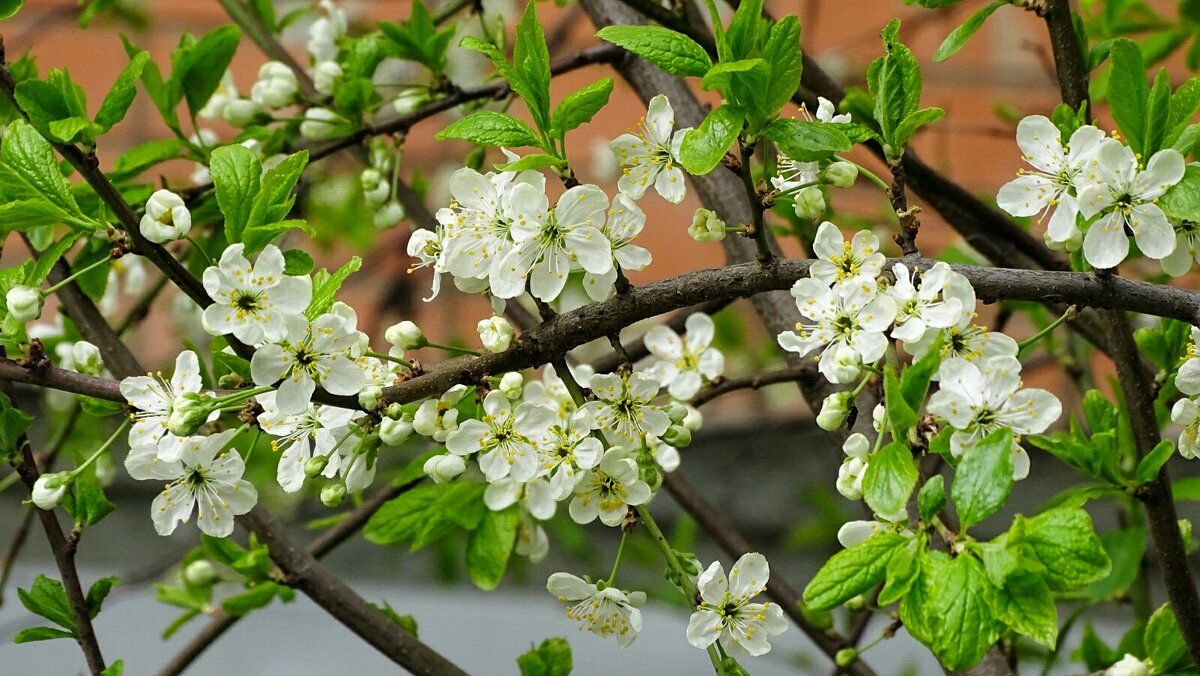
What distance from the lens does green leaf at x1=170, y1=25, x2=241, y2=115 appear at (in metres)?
0.73

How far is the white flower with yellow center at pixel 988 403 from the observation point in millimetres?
474

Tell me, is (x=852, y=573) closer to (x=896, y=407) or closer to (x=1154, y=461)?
(x=896, y=407)

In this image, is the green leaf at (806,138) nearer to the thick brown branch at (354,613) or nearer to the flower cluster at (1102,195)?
the flower cluster at (1102,195)

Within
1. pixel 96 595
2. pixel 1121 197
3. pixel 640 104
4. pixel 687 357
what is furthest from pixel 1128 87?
pixel 640 104

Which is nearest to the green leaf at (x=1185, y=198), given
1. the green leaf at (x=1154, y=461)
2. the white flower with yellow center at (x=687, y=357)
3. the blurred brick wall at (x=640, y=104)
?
the green leaf at (x=1154, y=461)

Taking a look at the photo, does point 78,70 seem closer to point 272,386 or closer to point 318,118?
point 318,118

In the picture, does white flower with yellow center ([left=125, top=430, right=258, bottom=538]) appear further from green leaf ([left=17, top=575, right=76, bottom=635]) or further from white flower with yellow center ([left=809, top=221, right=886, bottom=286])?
white flower with yellow center ([left=809, top=221, right=886, bottom=286])

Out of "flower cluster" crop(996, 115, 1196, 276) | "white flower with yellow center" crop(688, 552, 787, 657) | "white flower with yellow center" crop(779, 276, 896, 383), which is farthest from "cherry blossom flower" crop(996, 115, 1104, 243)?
"white flower with yellow center" crop(688, 552, 787, 657)

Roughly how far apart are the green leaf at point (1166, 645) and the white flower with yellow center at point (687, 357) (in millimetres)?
307

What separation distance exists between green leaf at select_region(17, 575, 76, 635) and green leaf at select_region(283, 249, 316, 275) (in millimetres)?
231

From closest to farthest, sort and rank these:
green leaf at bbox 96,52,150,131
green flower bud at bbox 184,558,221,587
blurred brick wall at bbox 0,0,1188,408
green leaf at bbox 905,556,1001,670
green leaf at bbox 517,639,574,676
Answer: green leaf at bbox 905,556,1001,670 < green leaf at bbox 96,52,150,131 < green leaf at bbox 517,639,574,676 < green flower bud at bbox 184,558,221,587 < blurred brick wall at bbox 0,0,1188,408

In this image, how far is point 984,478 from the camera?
1.38 ft

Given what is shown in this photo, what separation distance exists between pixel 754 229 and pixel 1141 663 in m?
0.31

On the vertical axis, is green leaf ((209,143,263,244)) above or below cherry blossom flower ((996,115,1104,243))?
above
